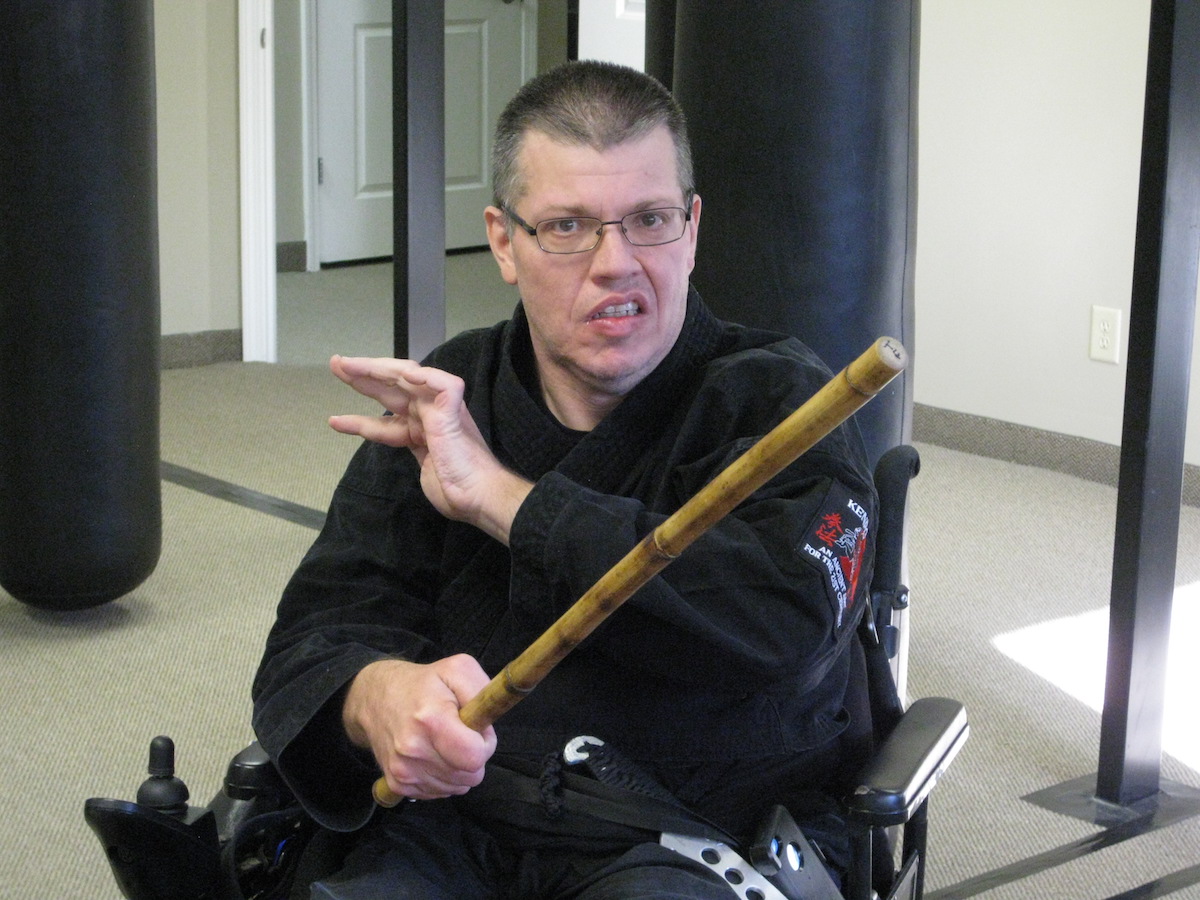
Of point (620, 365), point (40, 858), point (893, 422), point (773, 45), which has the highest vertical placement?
point (773, 45)

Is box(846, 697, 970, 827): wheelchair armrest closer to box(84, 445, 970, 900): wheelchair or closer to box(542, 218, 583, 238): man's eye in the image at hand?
box(84, 445, 970, 900): wheelchair

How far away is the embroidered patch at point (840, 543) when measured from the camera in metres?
1.10

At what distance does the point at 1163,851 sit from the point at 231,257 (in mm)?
3649

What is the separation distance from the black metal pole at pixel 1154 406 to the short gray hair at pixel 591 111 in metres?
0.88

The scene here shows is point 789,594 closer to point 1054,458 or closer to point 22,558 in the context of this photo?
point 22,558

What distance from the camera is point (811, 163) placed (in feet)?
6.34

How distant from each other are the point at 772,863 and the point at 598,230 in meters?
0.53

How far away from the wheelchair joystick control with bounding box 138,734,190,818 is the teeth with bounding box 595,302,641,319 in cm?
50

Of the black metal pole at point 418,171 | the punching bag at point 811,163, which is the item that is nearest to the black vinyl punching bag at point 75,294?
the black metal pole at point 418,171

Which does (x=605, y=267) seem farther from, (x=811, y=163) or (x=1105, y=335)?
(x=1105, y=335)

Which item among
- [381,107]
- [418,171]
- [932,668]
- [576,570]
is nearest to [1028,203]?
[932,668]

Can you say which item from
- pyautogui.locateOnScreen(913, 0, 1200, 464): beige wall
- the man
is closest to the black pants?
the man

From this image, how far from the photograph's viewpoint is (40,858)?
1962 mm

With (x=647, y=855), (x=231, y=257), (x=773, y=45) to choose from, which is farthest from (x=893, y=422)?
A: (x=231, y=257)
